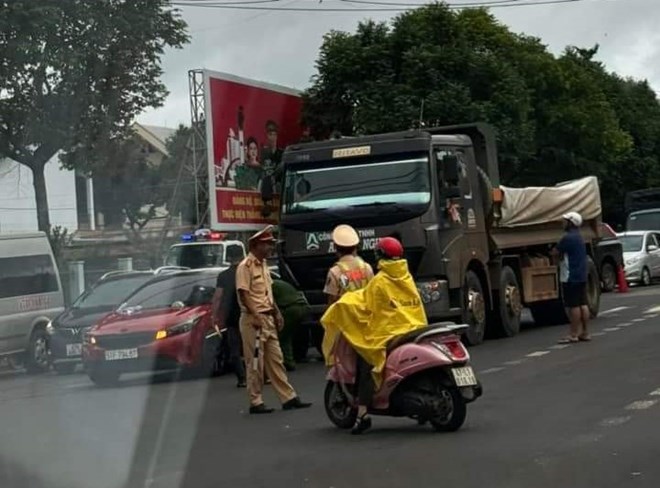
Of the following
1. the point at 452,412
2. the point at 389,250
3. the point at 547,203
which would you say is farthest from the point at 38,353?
the point at 452,412

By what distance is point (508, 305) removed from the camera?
63.3ft

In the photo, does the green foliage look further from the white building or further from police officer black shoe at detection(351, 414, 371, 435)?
police officer black shoe at detection(351, 414, 371, 435)

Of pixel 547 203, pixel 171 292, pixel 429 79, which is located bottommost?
pixel 171 292

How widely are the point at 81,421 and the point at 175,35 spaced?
4125mm

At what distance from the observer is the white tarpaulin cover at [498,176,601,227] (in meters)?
19.4

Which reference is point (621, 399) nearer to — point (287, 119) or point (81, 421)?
point (81, 421)

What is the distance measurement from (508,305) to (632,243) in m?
17.2

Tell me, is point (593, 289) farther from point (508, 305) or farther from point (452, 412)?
point (452, 412)

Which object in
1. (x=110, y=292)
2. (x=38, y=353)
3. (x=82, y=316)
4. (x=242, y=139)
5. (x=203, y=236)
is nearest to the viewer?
(x=82, y=316)

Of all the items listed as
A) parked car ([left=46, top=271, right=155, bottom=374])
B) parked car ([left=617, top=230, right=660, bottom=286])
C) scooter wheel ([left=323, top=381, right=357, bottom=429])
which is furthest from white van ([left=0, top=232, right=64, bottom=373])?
parked car ([left=617, top=230, right=660, bottom=286])

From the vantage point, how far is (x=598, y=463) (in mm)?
8477

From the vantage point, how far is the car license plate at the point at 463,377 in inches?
394

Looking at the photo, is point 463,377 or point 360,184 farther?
point 360,184

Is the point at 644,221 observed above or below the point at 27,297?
above
